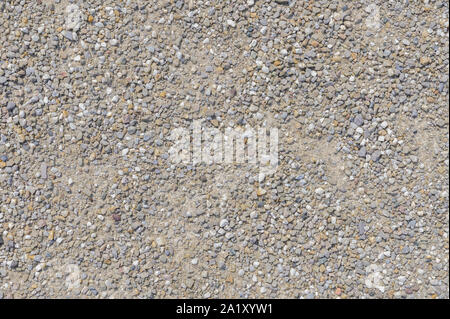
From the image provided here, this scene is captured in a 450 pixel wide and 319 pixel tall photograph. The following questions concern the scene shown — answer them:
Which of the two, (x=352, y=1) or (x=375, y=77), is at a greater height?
(x=352, y=1)

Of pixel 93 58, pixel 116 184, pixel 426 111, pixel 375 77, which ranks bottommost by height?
pixel 116 184

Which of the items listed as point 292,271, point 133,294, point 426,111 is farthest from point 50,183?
point 426,111

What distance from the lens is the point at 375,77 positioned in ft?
11.2

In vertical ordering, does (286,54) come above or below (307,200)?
above

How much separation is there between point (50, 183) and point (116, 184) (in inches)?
17.9

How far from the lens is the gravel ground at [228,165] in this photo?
133 inches

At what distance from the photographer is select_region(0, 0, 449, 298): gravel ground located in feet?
11.1

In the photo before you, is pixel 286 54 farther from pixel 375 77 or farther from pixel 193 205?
pixel 193 205

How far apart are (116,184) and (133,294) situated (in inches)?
29.8

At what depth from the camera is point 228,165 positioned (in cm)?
340

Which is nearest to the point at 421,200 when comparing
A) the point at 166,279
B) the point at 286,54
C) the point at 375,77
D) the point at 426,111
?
the point at 426,111

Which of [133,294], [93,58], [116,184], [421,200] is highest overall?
[93,58]

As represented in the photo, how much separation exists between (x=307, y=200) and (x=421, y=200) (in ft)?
2.55

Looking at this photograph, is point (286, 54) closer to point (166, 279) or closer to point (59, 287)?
point (166, 279)
